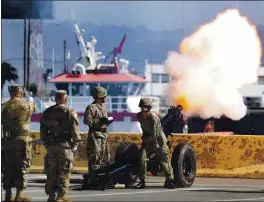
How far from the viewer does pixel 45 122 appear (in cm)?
1506

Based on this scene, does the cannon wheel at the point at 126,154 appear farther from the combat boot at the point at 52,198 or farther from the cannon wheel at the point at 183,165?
the combat boot at the point at 52,198

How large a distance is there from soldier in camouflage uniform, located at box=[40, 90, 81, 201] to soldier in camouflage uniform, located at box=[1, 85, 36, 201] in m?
0.42

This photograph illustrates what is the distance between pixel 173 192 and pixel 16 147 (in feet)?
10.3

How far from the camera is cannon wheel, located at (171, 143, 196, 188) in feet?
58.2

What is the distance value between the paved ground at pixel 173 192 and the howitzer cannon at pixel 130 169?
0.21 metres

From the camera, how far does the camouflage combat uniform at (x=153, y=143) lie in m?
17.4

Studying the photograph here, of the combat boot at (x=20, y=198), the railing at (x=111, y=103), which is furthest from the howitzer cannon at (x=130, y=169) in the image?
the railing at (x=111, y=103)

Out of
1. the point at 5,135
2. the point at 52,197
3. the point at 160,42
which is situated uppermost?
the point at 160,42

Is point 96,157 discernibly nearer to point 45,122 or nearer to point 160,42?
point 45,122

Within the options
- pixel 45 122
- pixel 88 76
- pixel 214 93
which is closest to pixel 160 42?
pixel 88 76

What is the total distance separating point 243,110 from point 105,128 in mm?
9286

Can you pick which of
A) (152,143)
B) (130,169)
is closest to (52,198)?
(130,169)

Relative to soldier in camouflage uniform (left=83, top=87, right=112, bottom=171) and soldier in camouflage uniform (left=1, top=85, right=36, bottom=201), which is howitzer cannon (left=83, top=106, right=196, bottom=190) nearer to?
soldier in camouflage uniform (left=83, top=87, right=112, bottom=171)

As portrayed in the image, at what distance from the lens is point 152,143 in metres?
17.5
